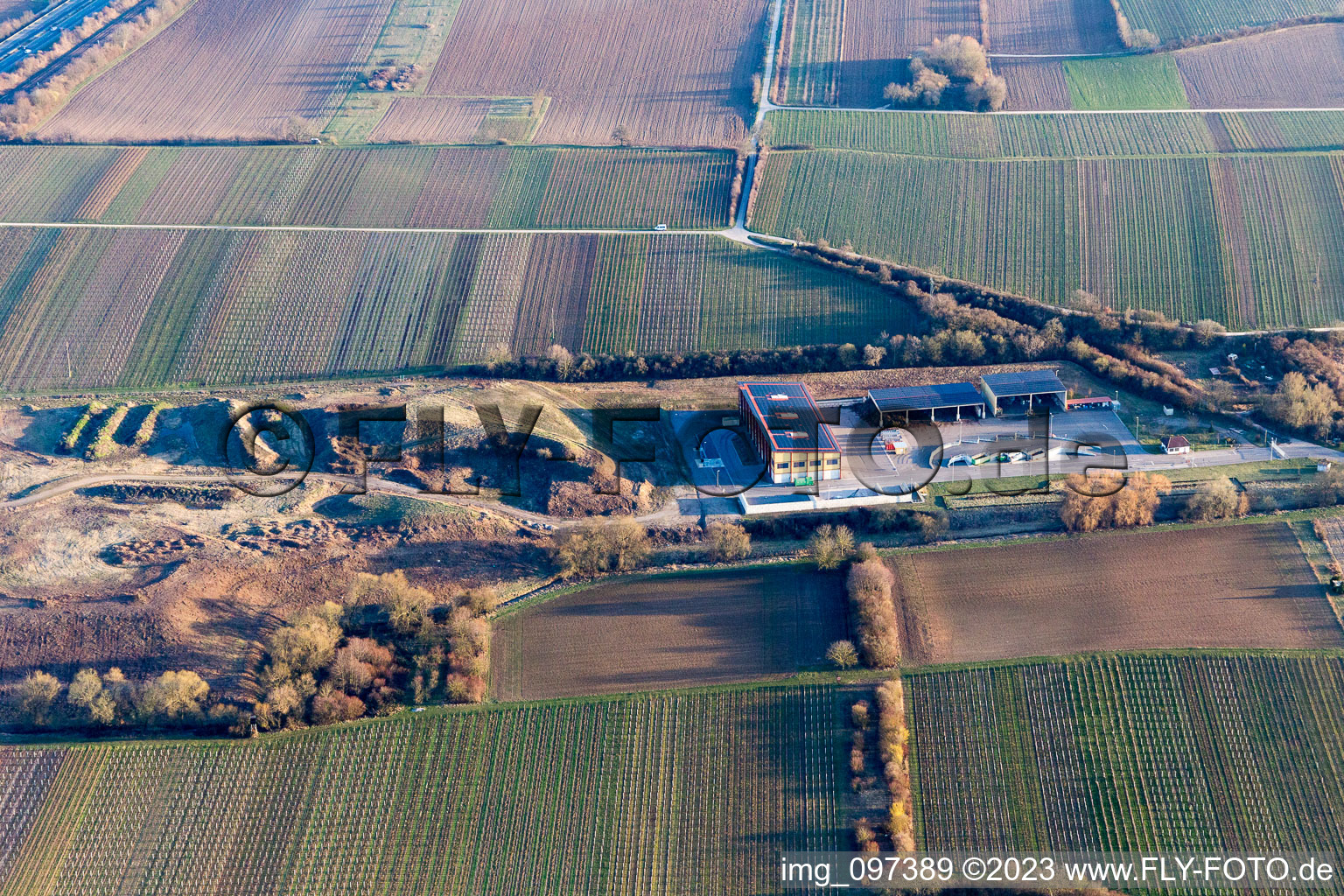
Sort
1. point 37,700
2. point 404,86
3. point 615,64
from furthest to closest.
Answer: point 615,64, point 404,86, point 37,700

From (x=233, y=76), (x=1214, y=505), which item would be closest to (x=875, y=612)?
(x=1214, y=505)

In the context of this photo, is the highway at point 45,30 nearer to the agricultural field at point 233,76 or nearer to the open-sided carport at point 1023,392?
the agricultural field at point 233,76

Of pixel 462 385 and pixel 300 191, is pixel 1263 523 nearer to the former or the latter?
pixel 462 385

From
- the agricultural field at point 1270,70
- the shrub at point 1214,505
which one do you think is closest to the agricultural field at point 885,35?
the agricultural field at point 1270,70

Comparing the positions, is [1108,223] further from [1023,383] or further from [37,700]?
[37,700]

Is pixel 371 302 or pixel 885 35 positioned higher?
pixel 885 35

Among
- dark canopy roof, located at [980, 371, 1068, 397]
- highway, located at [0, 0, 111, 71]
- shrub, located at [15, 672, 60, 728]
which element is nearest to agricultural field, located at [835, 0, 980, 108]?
dark canopy roof, located at [980, 371, 1068, 397]

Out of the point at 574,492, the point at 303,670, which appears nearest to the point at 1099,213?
the point at 574,492

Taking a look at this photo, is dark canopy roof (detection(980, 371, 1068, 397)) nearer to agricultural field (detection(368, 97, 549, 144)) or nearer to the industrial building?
the industrial building
